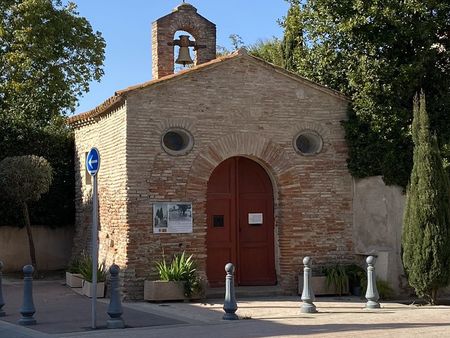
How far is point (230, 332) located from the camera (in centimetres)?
1005

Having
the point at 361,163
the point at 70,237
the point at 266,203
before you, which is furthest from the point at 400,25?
the point at 70,237

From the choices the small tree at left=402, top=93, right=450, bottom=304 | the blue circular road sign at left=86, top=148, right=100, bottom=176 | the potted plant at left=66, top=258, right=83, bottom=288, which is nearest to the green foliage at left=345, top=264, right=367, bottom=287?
the small tree at left=402, top=93, right=450, bottom=304

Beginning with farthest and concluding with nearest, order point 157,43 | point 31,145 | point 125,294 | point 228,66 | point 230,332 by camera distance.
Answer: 1. point 31,145
2. point 157,43
3. point 228,66
4. point 125,294
5. point 230,332

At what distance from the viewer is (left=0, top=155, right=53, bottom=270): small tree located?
664 inches

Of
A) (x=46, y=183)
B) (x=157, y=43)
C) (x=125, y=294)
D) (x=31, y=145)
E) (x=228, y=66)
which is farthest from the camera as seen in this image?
(x=31, y=145)

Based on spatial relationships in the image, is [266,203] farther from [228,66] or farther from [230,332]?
[230,332]

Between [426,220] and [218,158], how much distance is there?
14.8ft

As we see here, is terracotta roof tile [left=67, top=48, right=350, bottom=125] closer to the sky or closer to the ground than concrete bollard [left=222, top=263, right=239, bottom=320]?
closer to the sky

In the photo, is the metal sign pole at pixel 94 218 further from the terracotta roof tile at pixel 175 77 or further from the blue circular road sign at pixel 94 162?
the terracotta roof tile at pixel 175 77

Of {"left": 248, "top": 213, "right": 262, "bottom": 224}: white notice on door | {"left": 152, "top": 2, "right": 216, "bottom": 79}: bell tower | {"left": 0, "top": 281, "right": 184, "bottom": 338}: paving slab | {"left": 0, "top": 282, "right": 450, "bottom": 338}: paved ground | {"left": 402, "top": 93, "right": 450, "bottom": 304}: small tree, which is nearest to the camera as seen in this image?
{"left": 0, "top": 282, "right": 450, "bottom": 338}: paved ground

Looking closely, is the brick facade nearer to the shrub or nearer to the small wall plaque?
the shrub

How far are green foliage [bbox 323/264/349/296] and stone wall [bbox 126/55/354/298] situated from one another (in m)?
0.41

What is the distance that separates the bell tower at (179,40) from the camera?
16312mm

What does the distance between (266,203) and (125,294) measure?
391 centimetres
